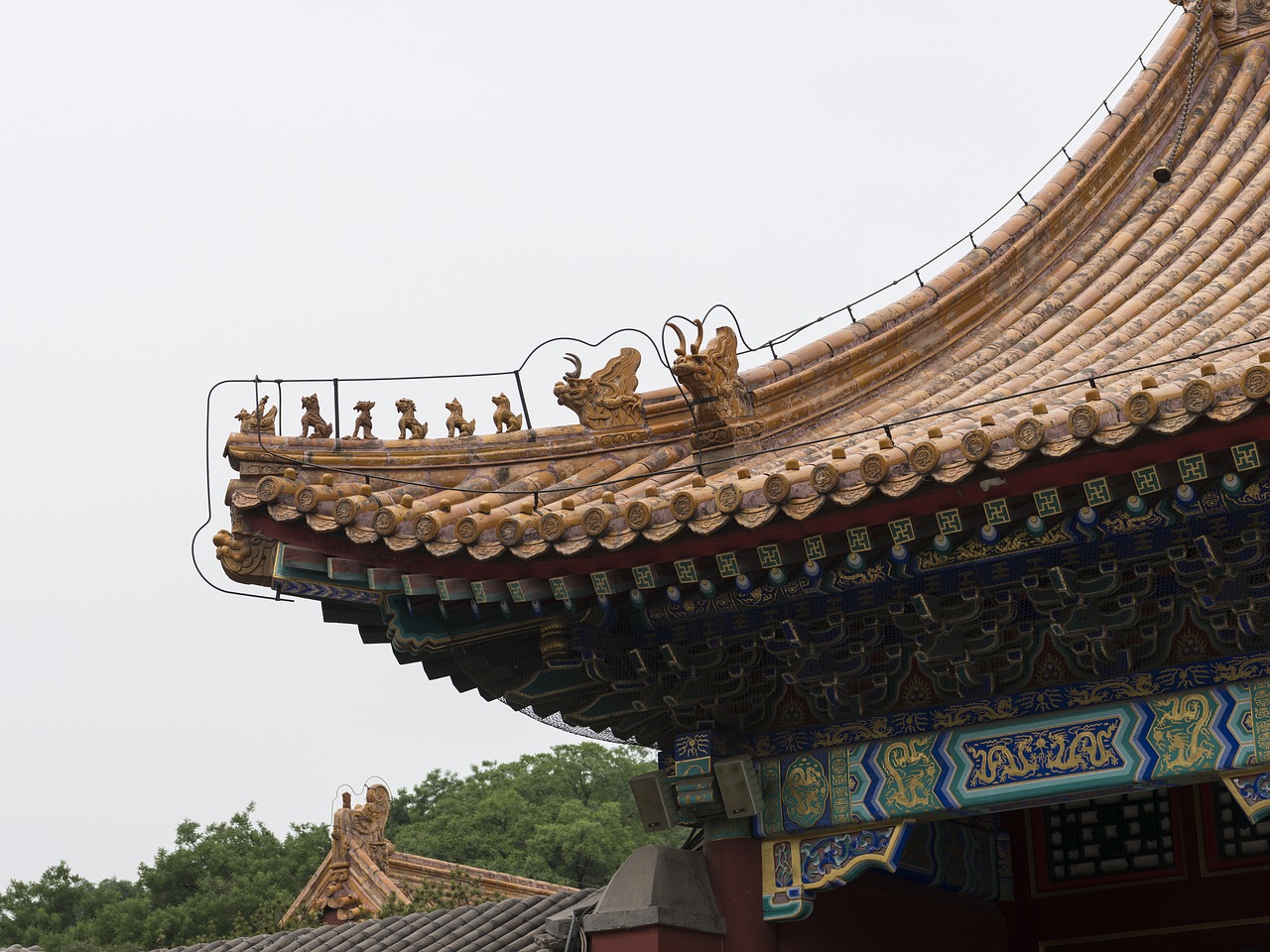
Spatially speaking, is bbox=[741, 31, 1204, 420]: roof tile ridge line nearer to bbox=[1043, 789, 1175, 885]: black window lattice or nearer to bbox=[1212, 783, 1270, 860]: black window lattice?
bbox=[1043, 789, 1175, 885]: black window lattice

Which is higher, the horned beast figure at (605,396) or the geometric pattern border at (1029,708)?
the horned beast figure at (605,396)

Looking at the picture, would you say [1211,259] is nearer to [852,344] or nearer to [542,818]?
[852,344]

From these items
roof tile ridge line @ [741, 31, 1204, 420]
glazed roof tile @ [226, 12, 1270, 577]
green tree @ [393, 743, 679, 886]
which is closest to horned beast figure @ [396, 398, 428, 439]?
glazed roof tile @ [226, 12, 1270, 577]

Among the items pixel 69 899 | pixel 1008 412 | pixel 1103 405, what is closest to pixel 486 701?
pixel 1008 412

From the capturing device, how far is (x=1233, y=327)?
7059mm

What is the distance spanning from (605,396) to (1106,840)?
3381mm

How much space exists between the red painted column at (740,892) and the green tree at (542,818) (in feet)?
84.3

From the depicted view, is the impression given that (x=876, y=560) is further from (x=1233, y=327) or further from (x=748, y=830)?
(x=1233, y=327)

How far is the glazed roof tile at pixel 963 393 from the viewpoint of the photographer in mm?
5746

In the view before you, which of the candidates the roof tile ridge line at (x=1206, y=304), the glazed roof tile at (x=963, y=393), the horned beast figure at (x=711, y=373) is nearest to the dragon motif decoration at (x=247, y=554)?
the glazed roof tile at (x=963, y=393)

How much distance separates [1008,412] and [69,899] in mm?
31179

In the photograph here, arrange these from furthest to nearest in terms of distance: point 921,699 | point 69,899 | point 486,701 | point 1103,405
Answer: point 69,899 → point 486,701 → point 921,699 → point 1103,405

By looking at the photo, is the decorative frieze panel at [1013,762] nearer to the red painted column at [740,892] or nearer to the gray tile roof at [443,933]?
the red painted column at [740,892]

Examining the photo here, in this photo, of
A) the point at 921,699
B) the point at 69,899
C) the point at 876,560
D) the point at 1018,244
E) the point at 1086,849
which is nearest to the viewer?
the point at 876,560
